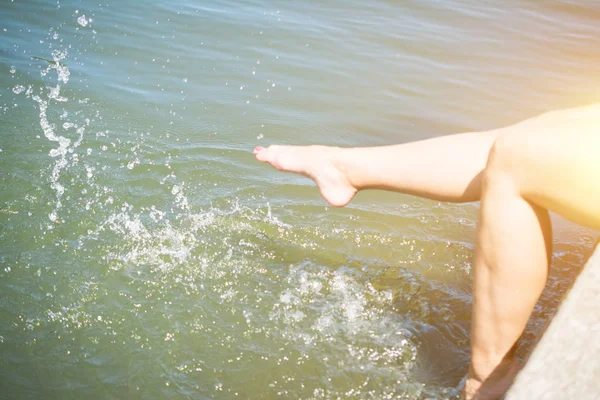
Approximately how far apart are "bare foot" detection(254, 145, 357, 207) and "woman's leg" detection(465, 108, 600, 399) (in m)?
0.75

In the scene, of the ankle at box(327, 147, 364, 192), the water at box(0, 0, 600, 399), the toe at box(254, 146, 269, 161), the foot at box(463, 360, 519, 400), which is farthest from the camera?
the toe at box(254, 146, 269, 161)

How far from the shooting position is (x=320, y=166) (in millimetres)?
2439

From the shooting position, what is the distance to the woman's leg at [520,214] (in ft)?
5.05

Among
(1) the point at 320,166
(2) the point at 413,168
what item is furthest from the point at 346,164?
(2) the point at 413,168

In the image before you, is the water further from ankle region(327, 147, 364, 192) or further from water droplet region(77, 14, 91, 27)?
ankle region(327, 147, 364, 192)

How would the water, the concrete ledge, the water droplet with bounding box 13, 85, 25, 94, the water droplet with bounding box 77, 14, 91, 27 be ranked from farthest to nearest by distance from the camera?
the water droplet with bounding box 77, 14, 91, 27 → the water droplet with bounding box 13, 85, 25, 94 → the water → the concrete ledge

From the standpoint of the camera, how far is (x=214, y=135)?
3.93 m

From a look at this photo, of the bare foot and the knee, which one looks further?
the bare foot

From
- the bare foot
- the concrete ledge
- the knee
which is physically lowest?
the concrete ledge

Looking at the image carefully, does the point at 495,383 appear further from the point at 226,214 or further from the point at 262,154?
the point at 226,214

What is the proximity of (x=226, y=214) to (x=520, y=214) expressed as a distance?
176 cm

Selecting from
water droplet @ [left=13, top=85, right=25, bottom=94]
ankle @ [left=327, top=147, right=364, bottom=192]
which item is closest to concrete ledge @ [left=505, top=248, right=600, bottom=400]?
ankle @ [left=327, top=147, right=364, bottom=192]

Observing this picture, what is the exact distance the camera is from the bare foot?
93.4 inches

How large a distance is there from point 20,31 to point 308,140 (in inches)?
126
